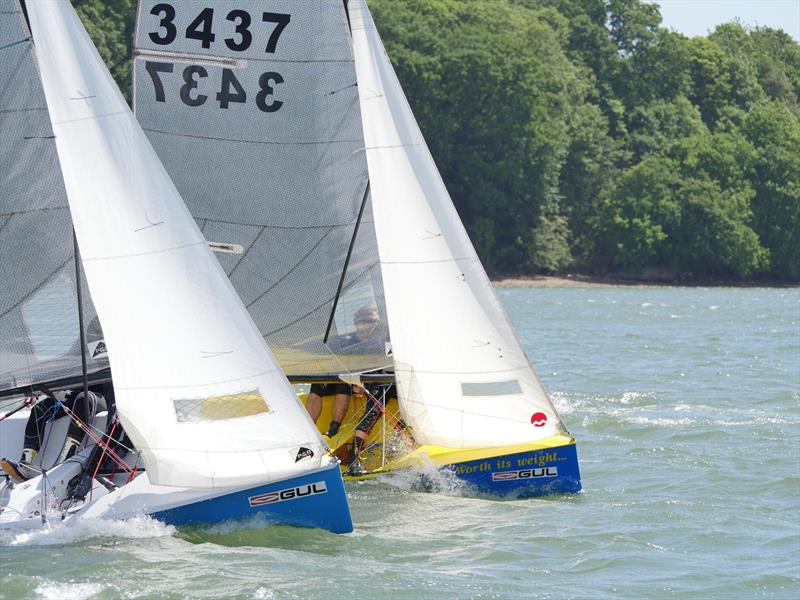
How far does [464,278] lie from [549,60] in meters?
55.8

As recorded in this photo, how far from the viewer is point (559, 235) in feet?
206

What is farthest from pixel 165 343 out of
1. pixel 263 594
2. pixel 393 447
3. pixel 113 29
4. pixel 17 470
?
pixel 113 29

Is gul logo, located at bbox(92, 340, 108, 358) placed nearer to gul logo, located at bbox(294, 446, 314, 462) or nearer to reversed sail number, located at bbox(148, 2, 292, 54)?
gul logo, located at bbox(294, 446, 314, 462)

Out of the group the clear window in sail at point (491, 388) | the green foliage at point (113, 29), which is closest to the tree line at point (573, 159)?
the green foliage at point (113, 29)

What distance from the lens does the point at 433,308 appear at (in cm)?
1272

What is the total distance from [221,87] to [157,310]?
3.16 meters

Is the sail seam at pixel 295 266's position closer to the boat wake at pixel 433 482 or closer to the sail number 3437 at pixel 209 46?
the sail number 3437 at pixel 209 46

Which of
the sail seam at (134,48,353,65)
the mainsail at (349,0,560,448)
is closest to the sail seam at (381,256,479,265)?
the mainsail at (349,0,560,448)

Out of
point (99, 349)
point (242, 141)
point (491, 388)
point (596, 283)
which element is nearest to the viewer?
point (99, 349)

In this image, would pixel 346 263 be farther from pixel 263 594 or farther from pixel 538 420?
pixel 263 594

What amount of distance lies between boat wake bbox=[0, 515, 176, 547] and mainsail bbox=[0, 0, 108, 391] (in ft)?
4.09

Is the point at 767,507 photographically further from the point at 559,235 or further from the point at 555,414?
the point at 559,235

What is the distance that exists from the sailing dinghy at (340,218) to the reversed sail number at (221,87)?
12 mm

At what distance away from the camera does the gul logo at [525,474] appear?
12.6m
